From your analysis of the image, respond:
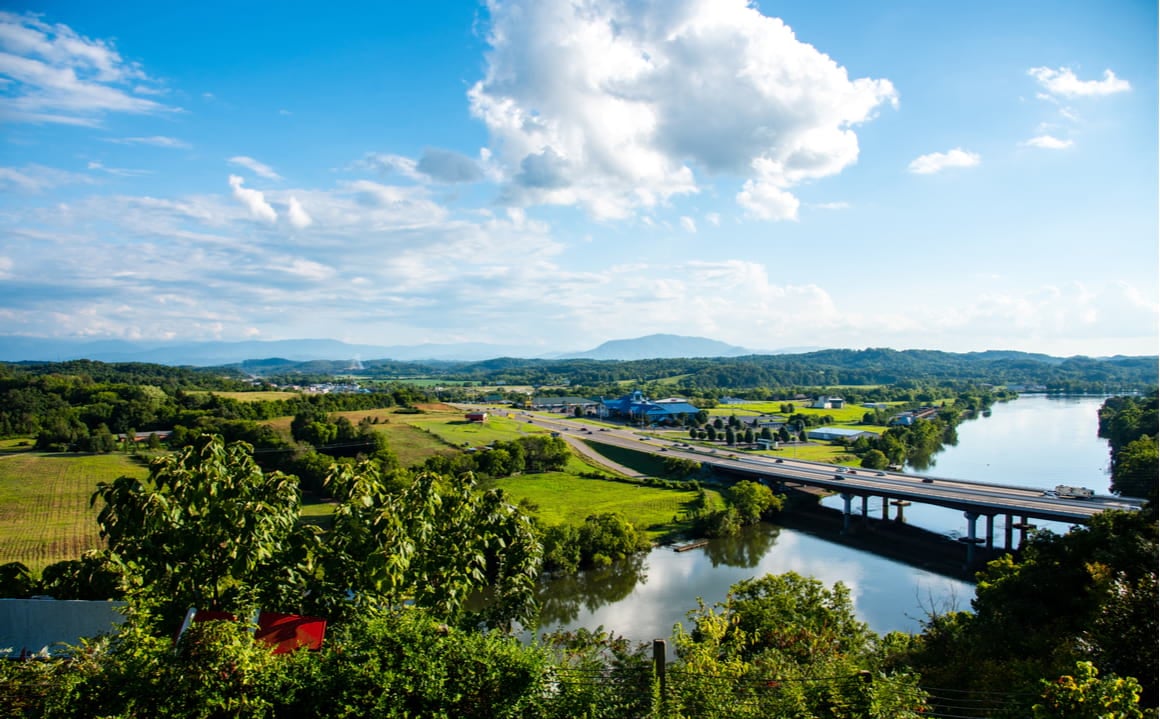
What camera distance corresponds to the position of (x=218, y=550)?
5934 millimetres

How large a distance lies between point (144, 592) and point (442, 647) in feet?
11.0

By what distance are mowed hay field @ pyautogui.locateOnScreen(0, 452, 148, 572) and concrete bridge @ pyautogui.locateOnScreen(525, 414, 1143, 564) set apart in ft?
98.1

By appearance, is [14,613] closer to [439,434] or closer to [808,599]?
[808,599]

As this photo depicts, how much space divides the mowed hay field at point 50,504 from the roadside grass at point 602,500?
1626 cm

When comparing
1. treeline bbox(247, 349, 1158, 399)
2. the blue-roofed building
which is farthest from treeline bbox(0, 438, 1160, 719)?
treeline bbox(247, 349, 1158, 399)

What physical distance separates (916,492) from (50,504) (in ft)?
124

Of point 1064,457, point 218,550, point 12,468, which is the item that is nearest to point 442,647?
point 218,550

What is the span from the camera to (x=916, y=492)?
2878 centimetres

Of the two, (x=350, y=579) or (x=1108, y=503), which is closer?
(x=350, y=579)

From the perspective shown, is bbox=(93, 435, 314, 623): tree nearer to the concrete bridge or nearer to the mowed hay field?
the mowed hay field

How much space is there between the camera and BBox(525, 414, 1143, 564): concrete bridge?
24.8 meters

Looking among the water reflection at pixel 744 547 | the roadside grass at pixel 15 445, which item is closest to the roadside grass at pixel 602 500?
the water reflection at pixel 744 547

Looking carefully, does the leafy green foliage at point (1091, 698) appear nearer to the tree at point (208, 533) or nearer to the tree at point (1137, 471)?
the tree at point (208, 533)

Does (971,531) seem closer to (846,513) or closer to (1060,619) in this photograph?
(846,513)
